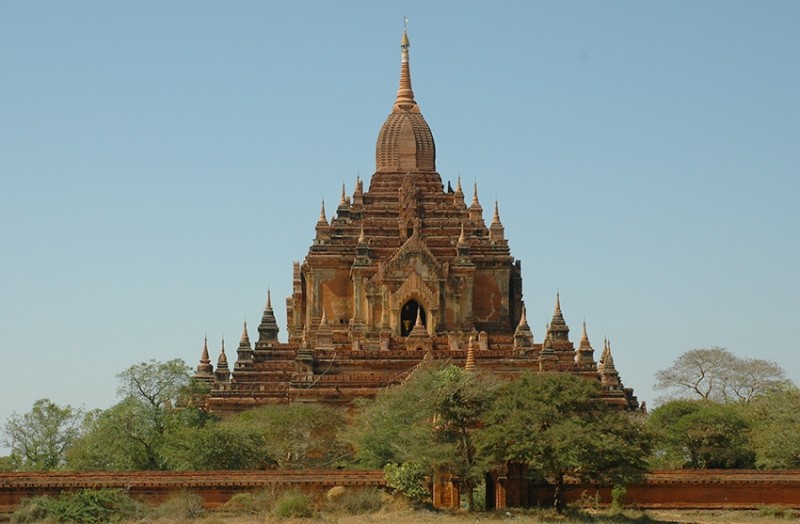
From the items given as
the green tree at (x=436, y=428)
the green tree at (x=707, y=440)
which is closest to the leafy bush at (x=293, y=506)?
the green tree at (x=436, y=428)

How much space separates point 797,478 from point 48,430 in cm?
2078

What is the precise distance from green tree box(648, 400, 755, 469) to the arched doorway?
13944mm

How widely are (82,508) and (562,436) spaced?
34.8ft

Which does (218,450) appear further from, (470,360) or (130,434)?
(470,360)

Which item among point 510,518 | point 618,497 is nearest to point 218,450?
point 510,518

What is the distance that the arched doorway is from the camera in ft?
200

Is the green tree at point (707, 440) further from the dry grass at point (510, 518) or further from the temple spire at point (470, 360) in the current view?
the temple spire at point (470, 360)

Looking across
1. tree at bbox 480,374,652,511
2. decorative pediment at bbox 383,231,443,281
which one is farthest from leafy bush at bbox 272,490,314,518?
decorative pediment at bbox 383,231,443,281

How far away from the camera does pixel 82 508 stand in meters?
39.6

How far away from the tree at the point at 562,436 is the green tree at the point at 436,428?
1.97ft

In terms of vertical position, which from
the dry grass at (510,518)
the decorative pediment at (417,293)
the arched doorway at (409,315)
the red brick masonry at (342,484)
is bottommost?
the dry grass at (510,518)

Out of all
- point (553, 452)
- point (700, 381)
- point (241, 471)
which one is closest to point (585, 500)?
point (553, 452)

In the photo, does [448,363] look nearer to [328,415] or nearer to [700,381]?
[328,415]

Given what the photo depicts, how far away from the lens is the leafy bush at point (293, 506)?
39312mm
